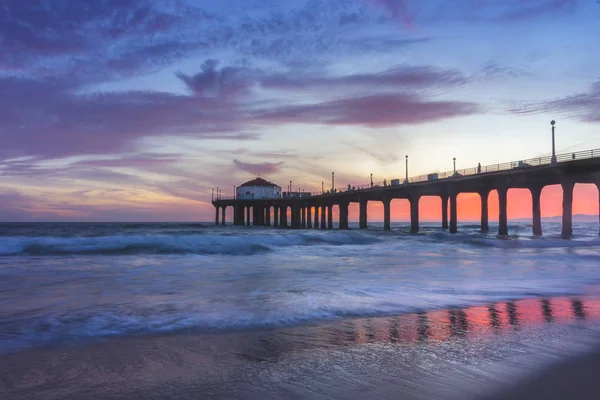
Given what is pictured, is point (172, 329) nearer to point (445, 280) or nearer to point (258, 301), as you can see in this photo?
point (258, 301)

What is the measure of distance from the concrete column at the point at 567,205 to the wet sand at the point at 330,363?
41.2 meters

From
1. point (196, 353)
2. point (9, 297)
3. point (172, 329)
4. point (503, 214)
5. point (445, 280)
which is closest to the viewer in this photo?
point (196, 353)

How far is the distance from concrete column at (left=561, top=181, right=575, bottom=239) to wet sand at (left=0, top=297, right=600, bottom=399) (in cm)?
4120

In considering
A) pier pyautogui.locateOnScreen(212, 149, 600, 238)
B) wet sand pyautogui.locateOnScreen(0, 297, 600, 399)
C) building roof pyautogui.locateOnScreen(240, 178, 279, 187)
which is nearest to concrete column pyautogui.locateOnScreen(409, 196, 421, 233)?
pier pyautogui.locateOnScreen(212, 149, 600, 238)

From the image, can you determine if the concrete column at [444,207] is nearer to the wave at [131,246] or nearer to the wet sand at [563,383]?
the wave at [131,246]

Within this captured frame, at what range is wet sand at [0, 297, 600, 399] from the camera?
455cm

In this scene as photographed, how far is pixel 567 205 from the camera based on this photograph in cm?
4438

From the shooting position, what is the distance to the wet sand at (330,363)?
4551 millimetres

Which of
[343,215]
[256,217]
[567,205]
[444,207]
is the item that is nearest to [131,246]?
[567,205]

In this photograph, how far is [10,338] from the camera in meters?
7.11

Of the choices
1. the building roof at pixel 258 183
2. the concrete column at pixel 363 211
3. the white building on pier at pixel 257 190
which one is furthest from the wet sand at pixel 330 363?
the building roof at pixel 258 183

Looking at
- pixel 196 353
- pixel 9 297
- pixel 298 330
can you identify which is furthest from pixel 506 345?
pixel 9 297

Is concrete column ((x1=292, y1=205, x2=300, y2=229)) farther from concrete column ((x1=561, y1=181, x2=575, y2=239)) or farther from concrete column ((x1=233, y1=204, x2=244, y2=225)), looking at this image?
concrete column ((x1=561, y1=181, x2=575, y2=239))

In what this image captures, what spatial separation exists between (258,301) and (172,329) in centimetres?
310
